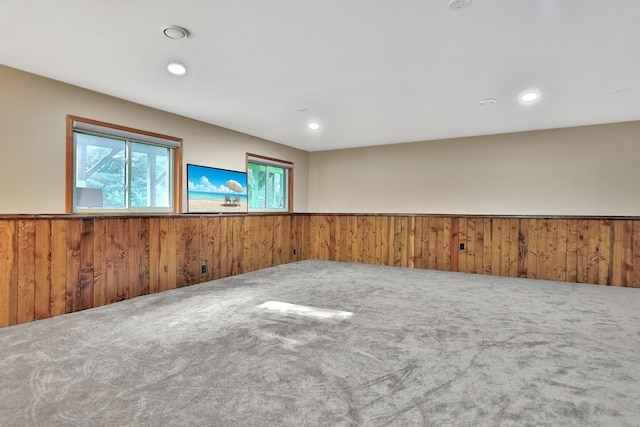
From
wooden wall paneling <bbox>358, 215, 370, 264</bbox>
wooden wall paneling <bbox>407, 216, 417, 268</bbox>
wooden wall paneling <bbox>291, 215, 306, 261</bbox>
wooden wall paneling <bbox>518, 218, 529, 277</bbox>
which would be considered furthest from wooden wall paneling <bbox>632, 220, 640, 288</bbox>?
wooden wall paneling <bbox>291, 215, 306, 261</bbox>

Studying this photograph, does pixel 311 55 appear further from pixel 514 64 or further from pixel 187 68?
pixel 514 64

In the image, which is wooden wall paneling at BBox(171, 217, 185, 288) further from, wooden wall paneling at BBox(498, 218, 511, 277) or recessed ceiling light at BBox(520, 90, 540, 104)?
wooden wall paneling at BBox(498, 218, 511, 277)

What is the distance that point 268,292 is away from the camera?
397cm

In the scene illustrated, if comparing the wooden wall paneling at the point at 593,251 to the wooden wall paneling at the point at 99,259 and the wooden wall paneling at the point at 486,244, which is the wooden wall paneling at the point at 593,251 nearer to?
the wooden wall paneling at the point at 486,244

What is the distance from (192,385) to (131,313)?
1.72 m

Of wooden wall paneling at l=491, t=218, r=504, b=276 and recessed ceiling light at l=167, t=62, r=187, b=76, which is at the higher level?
recessed ceiling light at l=167, t=62, r=187, b=76

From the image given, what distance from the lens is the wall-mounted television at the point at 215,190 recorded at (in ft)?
14.8

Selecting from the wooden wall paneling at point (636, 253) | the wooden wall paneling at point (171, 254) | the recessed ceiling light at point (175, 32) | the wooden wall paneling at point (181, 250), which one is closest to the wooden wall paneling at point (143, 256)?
the wooden wall paneling at point (171, 254)

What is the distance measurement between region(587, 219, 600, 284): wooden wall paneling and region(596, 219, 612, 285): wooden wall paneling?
0.02 meters

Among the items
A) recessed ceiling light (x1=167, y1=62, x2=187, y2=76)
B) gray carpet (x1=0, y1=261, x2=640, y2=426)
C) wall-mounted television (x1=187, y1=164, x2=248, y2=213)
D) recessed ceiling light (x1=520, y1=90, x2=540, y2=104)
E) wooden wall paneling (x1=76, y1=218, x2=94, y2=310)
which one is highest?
recessed ceiling light (x1=520, y1=90, x2=540, y2=104)

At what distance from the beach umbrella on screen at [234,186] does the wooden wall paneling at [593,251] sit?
523cm

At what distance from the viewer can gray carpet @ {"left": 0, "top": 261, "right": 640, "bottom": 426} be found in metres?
1.58

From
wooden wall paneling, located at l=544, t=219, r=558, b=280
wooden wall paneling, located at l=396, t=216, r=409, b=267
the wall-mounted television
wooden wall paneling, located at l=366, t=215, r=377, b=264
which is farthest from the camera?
wooden wall paneling, located at l=366, t=215, r=377, b=264

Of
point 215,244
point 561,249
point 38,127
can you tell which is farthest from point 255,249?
point 561,249
